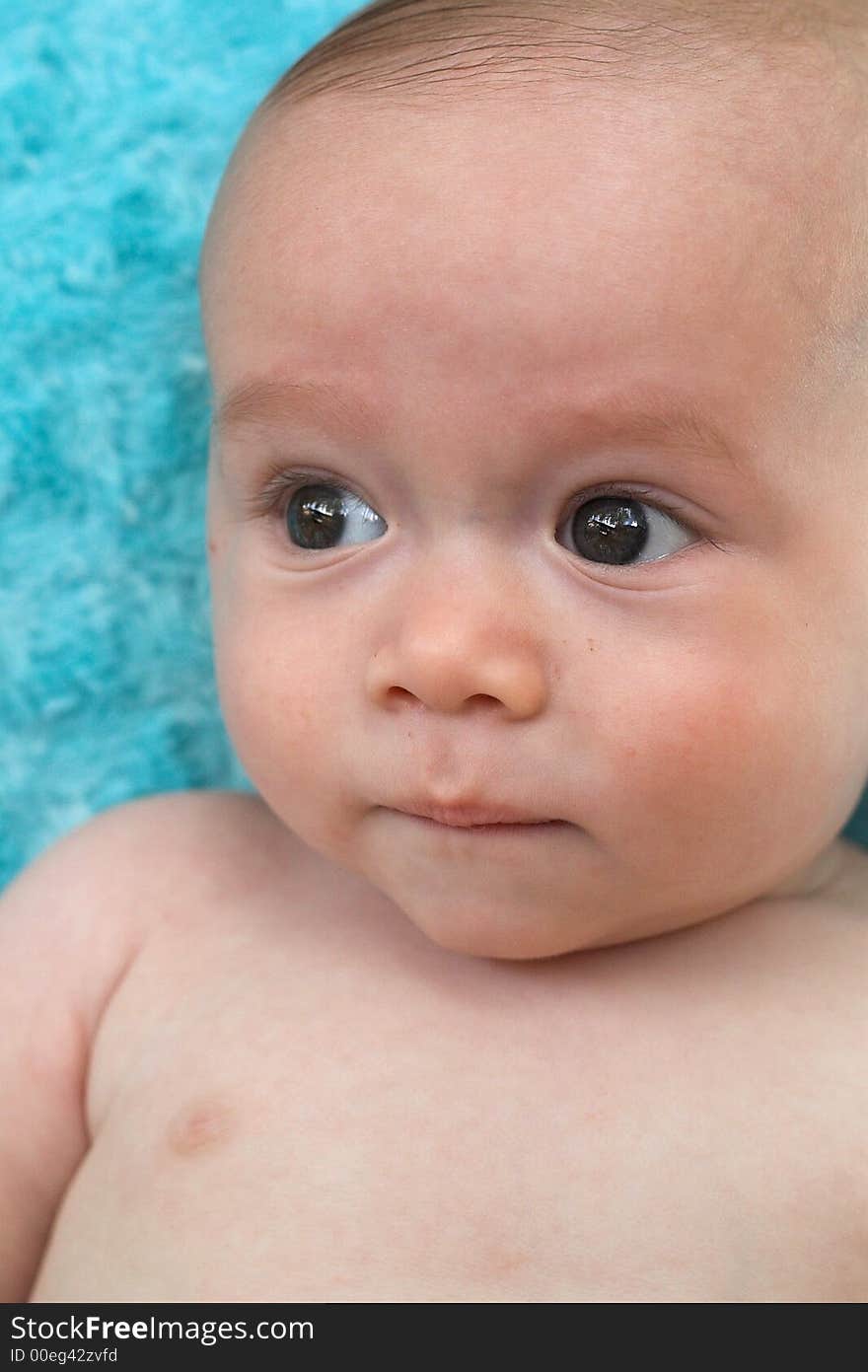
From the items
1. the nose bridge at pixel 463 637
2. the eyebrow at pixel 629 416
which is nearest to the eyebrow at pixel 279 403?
the eyebrow at pixel 629 416

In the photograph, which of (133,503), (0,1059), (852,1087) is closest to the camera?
(852,1087)

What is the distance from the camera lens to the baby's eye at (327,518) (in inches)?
58.4

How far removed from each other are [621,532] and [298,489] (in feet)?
1.15

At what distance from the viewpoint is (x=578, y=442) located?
132cm

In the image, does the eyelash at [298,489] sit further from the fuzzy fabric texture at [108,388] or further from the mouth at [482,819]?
the fuzzy fabric texture at [108,388]

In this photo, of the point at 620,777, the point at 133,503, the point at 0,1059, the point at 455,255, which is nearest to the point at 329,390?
the point at 455,255

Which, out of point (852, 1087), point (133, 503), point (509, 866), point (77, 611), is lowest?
point (852, 1087)

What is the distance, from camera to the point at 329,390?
55.0 inches

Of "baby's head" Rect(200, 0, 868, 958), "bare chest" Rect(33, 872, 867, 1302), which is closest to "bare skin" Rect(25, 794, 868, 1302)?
"bare chest" Rect(33, 872, 867, 1302)

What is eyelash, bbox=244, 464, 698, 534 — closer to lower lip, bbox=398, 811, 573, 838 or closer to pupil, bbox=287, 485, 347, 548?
pupil, bbox=287, 485, 347, 548

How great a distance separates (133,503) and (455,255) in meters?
0.79

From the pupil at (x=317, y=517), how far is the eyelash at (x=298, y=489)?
0.01m

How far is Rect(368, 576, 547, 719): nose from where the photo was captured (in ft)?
4.26
